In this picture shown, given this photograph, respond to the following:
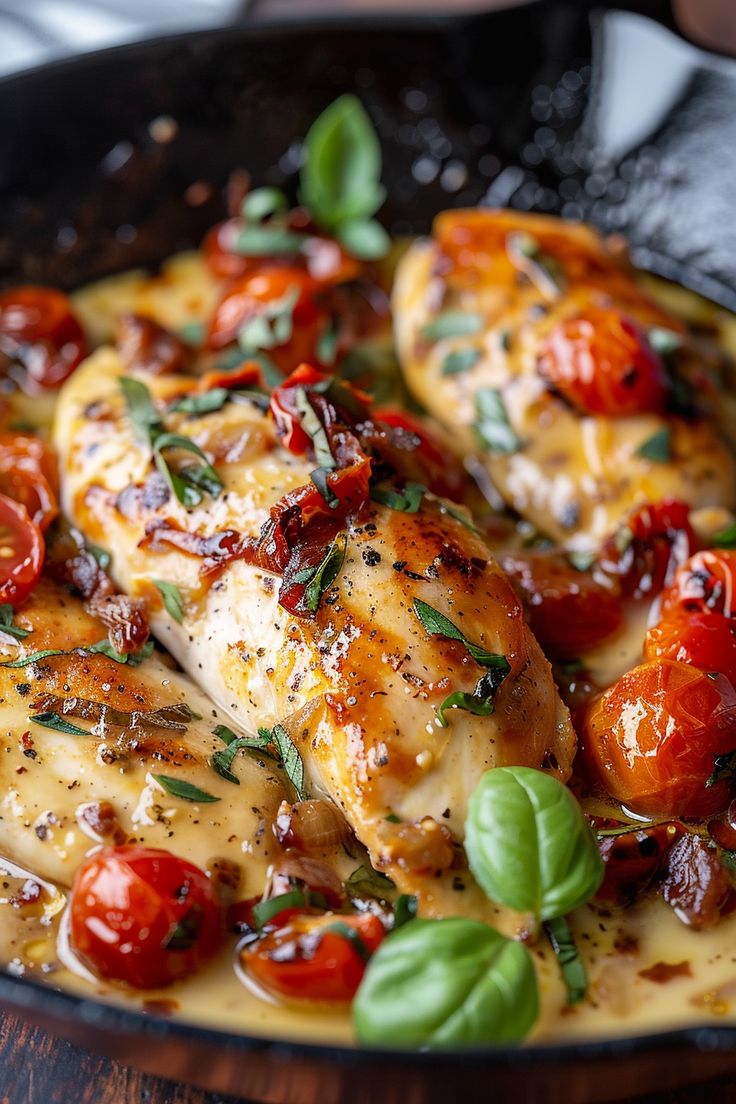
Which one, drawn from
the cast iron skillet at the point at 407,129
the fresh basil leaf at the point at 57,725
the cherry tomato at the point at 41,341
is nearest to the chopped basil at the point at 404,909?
the fresh basil leaf at the point at 57,725

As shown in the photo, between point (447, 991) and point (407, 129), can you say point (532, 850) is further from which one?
point (407, 129)

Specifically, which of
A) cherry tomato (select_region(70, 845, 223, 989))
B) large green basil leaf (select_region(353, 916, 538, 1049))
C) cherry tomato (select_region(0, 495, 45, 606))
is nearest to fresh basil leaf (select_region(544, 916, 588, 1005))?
large green basil leaf (select_region(353, 916, 538, 1049))

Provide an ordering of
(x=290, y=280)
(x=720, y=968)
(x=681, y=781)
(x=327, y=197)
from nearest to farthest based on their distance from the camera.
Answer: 1. (x=720, y=968)
2. (x=681, y=781)
3. (x=290, y=280)
4. (x=327, y=197)

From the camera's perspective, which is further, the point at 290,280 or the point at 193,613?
the point at 290,280

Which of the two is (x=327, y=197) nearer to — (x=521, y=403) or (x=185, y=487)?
(x=521, y=403)

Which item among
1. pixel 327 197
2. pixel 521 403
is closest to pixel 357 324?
pixel 327 197

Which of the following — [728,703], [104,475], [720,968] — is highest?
[104,475]

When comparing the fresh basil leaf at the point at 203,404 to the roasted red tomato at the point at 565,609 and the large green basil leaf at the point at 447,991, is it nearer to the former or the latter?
the roasted red tomato at the point at 565,609
